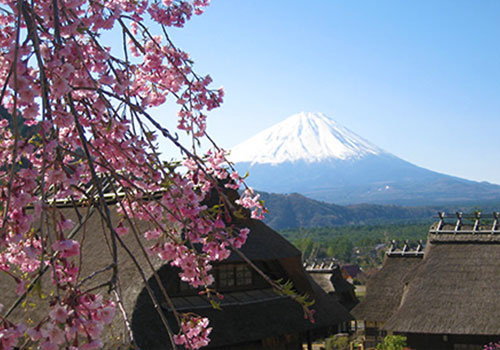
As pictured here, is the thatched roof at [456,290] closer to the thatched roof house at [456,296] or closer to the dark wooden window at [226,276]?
the thatched roof house at [456,296]

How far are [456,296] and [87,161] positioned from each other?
1349 centimetres

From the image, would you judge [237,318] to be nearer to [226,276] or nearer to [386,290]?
[226,276]

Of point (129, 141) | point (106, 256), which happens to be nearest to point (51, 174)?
point (129, 141)

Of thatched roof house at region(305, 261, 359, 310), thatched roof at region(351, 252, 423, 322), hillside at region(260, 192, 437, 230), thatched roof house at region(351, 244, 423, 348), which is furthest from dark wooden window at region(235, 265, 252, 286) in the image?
hillside at region(260, 192, 437, 230)

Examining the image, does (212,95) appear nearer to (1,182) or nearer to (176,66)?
(176,66)

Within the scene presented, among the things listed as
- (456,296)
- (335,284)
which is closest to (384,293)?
(456,296)

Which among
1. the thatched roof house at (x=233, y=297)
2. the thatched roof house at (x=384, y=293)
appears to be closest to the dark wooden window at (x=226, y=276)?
the thatched roof house at (x=233, y=297)

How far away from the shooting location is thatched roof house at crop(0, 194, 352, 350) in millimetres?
7962

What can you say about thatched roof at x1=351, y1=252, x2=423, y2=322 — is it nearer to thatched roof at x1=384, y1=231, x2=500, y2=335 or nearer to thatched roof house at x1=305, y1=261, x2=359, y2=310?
thatched roof at x1=384, y1=231, x2=500, y2=335

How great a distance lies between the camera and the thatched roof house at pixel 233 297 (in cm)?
796

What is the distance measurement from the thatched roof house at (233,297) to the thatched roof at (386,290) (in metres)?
10.1

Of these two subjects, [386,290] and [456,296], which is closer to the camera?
[456,296]

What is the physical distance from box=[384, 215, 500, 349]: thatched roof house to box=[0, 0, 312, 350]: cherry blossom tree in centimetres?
1138

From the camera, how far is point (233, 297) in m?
9.29
